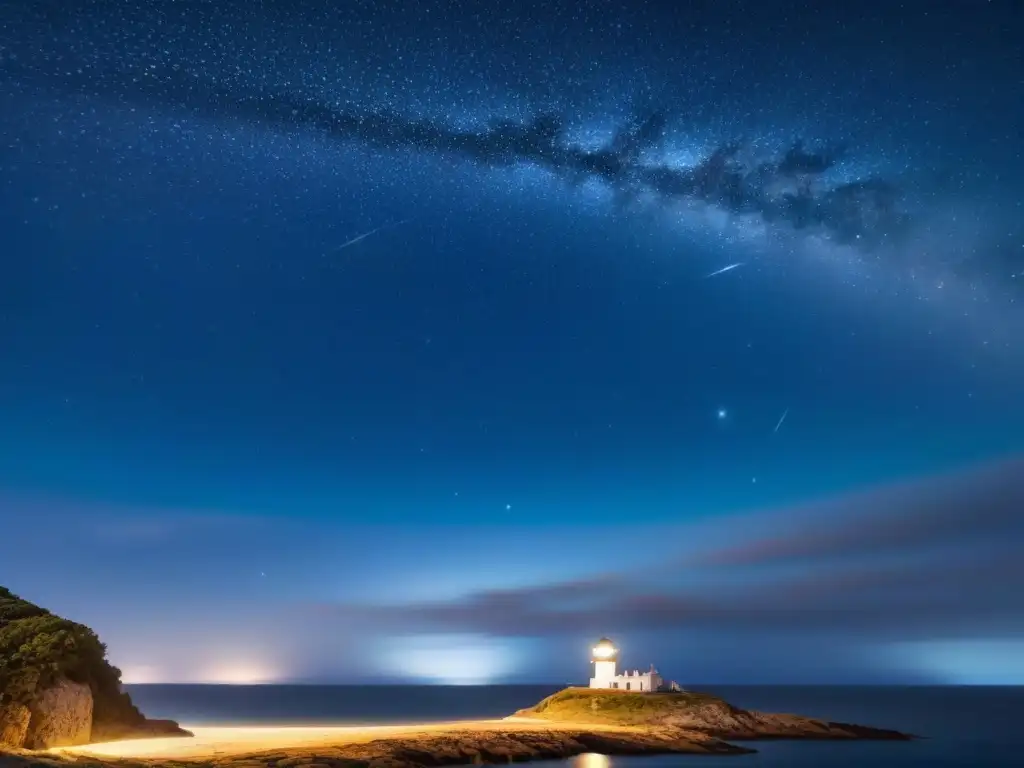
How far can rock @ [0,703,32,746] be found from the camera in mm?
41312

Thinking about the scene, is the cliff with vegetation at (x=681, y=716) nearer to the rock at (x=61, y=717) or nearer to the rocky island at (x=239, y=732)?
the rocky island at (x=239, y=732)

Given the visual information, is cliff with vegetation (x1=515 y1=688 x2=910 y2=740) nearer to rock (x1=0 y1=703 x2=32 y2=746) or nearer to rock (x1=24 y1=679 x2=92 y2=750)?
rock (x1=24 y1=679 x2=92 y2=750)

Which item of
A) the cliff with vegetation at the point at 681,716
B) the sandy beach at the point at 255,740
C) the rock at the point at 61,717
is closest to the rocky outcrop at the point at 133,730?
the sandy beach at the point at 255,740

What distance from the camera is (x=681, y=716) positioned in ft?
235

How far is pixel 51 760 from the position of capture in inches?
1403

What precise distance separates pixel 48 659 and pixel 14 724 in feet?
11.5

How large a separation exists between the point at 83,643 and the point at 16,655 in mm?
5540

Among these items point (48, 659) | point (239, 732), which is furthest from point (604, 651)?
point (48, 659)

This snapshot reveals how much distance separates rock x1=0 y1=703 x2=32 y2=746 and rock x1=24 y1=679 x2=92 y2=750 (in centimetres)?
66

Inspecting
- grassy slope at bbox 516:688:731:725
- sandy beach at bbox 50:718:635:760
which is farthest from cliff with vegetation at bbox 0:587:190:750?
grassy slope at bbox 516:688:731:725

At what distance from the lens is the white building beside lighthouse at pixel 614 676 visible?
82.1 meters

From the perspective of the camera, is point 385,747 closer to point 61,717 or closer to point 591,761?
point 591,761

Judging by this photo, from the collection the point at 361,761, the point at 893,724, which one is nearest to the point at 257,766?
the point at 361,761

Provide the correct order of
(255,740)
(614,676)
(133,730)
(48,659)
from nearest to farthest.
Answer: (48,659) → (133,730) → (255,740) → (614,676)
